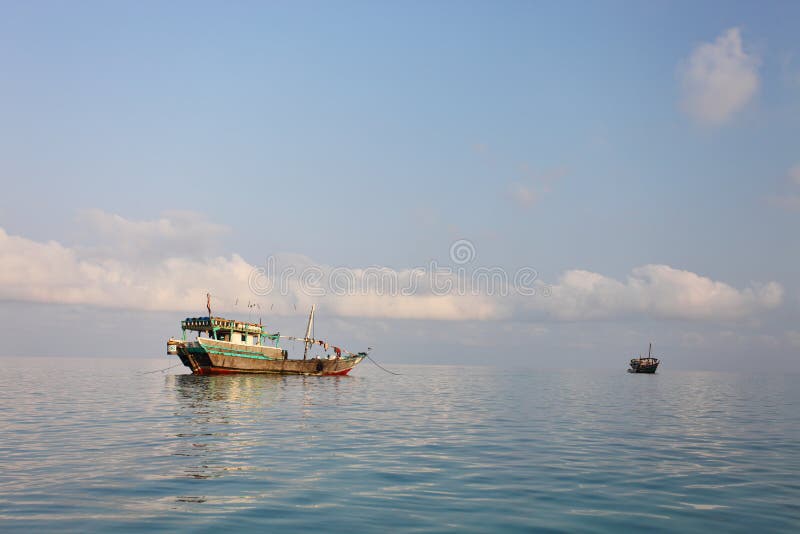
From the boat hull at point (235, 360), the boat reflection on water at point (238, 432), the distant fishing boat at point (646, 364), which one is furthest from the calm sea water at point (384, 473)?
the distant fishing boat at point (646, 364)

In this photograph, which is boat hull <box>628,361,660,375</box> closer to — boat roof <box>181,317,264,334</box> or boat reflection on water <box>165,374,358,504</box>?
boat roof <box>181,317,264,334</box>

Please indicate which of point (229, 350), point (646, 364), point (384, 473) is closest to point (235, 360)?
point (229, 350)

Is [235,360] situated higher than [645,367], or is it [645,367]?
[235,360]

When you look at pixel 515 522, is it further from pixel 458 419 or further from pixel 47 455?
pixel 458 419

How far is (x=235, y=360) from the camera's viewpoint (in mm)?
78938

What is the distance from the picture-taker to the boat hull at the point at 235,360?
2994 inches

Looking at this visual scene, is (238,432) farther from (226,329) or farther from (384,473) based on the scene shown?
(226,329)

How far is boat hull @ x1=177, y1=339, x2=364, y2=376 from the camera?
2994 inches

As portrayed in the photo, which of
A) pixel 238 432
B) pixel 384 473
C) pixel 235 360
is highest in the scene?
pixel 235 360

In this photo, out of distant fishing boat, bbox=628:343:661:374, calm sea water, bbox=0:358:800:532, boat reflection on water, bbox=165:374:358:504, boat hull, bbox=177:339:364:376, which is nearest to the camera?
calm sea water, bbox=0:358:800:532

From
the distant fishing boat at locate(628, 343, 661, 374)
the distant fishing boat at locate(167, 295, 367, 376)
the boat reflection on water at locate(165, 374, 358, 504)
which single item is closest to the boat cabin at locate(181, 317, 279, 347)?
the distant fishing boat at locate(167, 295, 367, 376)

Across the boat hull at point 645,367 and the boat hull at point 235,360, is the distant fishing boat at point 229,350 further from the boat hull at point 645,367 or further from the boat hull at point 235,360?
the boat hull at point 645,367

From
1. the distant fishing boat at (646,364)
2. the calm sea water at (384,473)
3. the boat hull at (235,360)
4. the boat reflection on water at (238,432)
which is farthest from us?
the distant fishing boat at (646,364)

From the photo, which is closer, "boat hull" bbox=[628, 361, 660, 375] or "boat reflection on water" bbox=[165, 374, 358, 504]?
"boat reflection on water" bbox=[165, 374, 358, 504]
